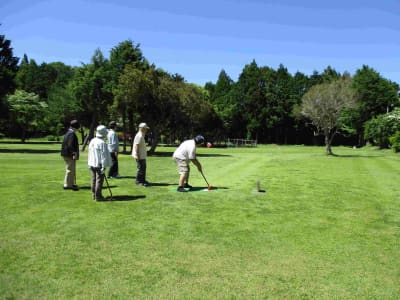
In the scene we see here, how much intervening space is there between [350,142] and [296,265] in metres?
79.8

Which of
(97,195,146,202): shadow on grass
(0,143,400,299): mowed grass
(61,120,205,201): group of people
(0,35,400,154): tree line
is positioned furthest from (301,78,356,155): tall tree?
(97,195,146,202): shadow on grass

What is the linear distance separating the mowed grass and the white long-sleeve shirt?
105 cm

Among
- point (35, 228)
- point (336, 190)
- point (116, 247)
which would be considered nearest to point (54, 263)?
point (116, 247)

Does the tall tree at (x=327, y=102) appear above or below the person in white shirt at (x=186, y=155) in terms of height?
above

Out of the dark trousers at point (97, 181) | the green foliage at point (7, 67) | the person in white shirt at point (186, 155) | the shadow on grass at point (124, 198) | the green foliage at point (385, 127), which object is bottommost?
the shadow on grass at point (124, 198)

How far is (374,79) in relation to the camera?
7056 centimetres

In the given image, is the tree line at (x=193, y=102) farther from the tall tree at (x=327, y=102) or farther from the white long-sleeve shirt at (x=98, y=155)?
the white long-sleeve shirt at (x=98, y=155)

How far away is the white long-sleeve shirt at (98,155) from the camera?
1002 centimetres

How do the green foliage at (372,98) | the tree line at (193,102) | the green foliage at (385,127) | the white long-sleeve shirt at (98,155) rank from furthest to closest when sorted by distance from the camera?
the green foliage at (372,98) → the green foliage at (385,127) → the tree line at (193,102) → the white long-sleeve shirt at (98,155)

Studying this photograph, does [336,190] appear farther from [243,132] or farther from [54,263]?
[243,132]

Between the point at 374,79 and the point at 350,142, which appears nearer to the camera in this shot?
the point at 374,79

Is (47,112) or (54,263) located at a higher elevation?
(47,112)

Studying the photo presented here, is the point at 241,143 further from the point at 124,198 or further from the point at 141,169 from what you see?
the point at 124,198

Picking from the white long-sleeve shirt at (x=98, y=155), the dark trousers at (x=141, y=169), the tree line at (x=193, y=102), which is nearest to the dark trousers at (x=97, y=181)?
the white long-sleeve shirt at (x=98, y=155)
